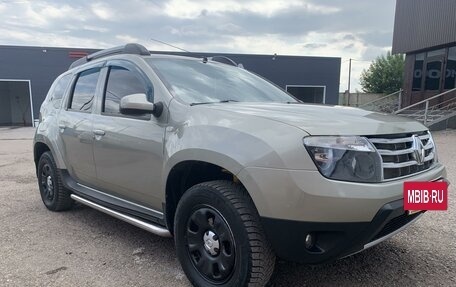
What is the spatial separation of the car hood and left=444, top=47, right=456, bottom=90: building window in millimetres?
17578

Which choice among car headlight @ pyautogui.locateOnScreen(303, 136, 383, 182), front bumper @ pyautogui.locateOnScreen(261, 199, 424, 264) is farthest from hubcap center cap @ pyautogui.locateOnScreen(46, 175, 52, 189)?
car headlight @ pyautogui.locateOnScreen(303, 136, 383, 182)

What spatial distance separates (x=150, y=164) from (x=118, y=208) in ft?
2.45

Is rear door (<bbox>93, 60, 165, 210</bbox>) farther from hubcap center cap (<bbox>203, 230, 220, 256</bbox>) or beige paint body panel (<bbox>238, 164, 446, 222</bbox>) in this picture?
beige paint body panel (<bbox>238, 164, 446, 222</bbox>)

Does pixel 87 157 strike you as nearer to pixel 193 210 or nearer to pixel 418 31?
pixel 193 210

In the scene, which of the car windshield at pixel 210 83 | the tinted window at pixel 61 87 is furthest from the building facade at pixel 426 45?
the tinted window at pixel 61 87

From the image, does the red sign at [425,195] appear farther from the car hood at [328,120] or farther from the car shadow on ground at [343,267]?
the car shadow on ground at [343,267]

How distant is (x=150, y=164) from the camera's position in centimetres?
314

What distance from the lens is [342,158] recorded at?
2270 mm

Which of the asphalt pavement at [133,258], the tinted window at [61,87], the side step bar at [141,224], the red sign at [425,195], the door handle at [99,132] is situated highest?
the tinted window at [61,87]

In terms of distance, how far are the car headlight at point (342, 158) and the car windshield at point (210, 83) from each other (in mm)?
1207

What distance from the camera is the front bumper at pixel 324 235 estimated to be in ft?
7.50

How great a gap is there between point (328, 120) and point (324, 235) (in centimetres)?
71

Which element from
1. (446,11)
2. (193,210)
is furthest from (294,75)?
(193,210)

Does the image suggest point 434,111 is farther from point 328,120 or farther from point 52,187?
point 328,120
